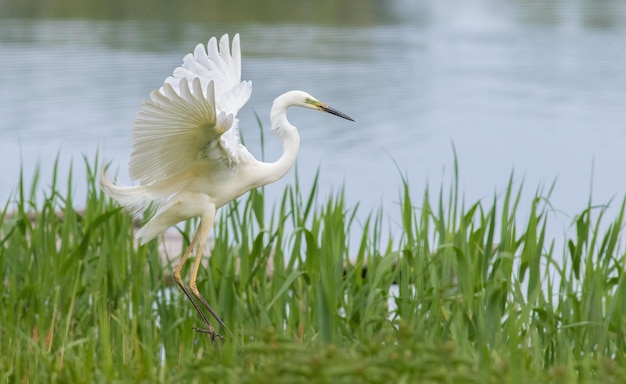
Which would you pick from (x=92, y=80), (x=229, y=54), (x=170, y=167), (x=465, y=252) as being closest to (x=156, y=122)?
(x=170, y=167)

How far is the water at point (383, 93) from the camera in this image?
9.04 metres

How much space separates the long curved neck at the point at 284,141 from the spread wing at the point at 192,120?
97 millimetres

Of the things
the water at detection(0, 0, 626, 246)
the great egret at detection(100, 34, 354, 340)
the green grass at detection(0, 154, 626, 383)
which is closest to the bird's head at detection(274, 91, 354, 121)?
the great egret at detection(100, 34, 354, 340)

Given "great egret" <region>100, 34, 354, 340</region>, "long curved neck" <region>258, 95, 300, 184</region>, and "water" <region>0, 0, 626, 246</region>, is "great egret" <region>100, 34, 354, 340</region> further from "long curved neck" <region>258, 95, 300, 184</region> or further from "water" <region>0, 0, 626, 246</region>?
"water" <region>0, 0, 626, 246</region>

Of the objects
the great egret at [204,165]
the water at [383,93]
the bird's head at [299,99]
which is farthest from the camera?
the water at [383,93]

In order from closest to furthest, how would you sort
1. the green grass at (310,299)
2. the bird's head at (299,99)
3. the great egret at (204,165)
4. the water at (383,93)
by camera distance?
1. the green grass at (310,299)
2. the great egret at (204,165)
3. the bird's head at (299,99)
4. the water at (383,93)

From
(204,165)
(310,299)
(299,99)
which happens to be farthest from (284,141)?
(310,299)

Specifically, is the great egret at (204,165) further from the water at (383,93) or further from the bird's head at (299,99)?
the water at (383,93)

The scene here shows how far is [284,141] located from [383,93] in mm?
9034

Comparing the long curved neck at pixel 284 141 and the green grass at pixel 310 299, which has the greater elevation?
the long curved neck at pixel 284 141

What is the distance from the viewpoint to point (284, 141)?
3.94m

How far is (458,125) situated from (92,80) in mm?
5220

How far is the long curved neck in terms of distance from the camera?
3889 millimetres

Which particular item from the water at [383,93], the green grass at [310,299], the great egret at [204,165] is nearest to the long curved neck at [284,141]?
the great egret at [204,165]
